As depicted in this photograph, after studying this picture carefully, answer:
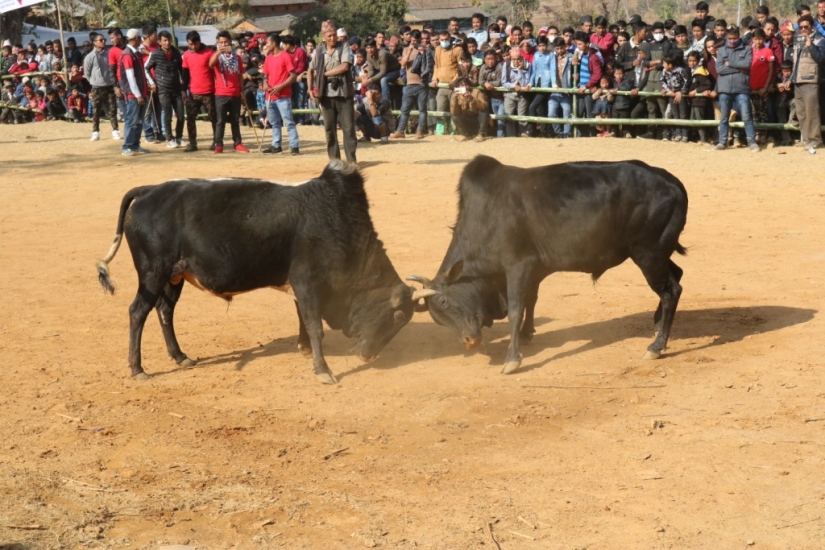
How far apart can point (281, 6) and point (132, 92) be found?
51032 mm

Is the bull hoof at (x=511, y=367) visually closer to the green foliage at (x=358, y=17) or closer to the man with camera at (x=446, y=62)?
the man with camera at (x=446, y=62)

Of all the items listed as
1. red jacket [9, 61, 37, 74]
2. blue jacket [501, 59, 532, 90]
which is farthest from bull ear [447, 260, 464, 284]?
red jacket [9, 61, 37, 74]

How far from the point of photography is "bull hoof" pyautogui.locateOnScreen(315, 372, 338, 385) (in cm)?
729

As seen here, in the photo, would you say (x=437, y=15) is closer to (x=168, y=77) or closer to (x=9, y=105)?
(x=9, y=105)

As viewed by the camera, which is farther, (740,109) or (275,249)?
(740,109)

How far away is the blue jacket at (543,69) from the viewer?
1868cm

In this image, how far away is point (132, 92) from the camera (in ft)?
58.3

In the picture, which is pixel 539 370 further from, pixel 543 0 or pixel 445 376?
pixel 543 0

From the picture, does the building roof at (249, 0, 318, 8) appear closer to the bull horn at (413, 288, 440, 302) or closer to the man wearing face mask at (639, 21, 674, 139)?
the man wearing face mask at (639, 21, 674, 139)

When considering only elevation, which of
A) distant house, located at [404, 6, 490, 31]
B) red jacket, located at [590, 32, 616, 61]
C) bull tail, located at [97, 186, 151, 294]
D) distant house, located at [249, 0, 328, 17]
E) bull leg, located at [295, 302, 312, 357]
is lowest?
bull leg, located at [295, 302, 312, 357]

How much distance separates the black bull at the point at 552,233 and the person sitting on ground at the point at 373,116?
1206 cm

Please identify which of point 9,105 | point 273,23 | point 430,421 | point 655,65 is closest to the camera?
point 430,421

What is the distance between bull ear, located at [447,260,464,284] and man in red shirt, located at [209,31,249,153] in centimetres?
1099

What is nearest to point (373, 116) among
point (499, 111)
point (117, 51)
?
point (499, 111)
